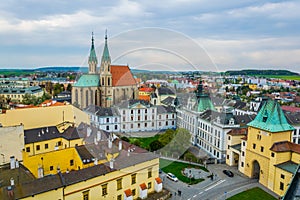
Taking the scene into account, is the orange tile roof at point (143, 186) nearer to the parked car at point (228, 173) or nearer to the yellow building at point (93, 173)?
the yellow building at point (93, 173)

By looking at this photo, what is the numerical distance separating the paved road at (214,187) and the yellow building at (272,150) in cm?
103

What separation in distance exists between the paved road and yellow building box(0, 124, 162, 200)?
1999mm

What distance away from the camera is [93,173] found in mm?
11594

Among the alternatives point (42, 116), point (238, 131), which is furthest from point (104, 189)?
point (238, 131)

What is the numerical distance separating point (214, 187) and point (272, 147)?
176 inches

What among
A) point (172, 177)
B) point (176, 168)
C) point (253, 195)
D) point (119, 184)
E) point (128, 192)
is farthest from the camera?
point (176, 168)

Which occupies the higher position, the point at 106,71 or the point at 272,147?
the point at 106,71

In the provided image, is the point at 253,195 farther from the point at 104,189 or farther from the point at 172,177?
the point at 104,189

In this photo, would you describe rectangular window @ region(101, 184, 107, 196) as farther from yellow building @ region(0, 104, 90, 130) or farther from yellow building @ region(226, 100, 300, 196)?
yellow building @ region(226, 100, 300, 196)

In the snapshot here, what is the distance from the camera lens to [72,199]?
1094 cm

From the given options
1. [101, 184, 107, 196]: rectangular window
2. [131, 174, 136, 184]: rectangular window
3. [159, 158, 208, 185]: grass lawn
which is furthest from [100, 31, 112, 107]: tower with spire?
[159, 158, 208, 185]: grass lawn

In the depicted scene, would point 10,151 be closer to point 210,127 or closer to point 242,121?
point 210,127

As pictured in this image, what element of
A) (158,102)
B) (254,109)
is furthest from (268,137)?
(254,109)

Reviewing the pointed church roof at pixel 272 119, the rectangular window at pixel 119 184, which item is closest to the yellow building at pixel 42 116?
the rectangular window at pixel 119 184
